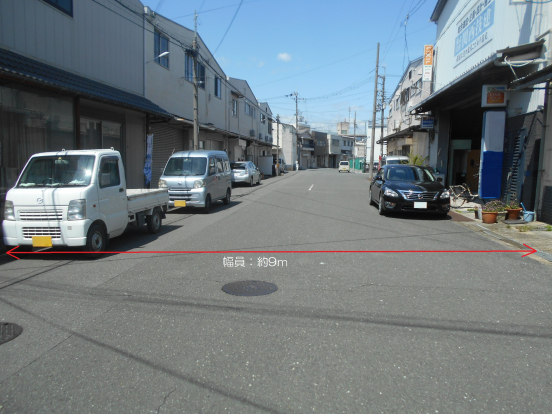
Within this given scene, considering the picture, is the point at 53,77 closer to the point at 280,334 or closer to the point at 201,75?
the point at 280,334

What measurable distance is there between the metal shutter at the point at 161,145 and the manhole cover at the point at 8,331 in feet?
53.8

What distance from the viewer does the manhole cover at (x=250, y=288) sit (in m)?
5.39

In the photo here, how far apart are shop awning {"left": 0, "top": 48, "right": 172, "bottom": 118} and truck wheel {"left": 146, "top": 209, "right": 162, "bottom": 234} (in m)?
4.21

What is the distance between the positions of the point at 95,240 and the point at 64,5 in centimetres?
975

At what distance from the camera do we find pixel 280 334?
13.5 ft

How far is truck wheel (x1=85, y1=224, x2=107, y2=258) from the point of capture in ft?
23.7

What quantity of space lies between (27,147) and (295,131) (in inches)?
2592

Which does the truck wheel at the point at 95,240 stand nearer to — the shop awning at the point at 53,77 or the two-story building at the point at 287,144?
the shop awning at the point at 53,77

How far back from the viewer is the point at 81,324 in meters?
4.39

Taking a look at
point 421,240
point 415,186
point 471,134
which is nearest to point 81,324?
point 421,240

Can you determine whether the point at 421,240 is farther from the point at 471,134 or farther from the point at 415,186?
the point at 471,134

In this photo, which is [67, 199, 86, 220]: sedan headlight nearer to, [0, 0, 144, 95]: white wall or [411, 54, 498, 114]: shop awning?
[0, 0, 144, 95]: white wall

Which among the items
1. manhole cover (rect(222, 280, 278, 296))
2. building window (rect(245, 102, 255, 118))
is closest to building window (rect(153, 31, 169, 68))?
manhole cover (rect(222, 280, 278, 296))

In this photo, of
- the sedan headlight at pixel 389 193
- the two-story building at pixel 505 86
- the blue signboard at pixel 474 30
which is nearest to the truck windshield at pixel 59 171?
the sedan headlight at pixel 389 193
